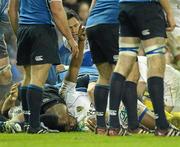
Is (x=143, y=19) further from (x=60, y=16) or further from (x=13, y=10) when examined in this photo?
(x=13, y=10)

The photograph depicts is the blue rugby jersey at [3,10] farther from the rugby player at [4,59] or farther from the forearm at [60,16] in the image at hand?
the forearm at [60,16]

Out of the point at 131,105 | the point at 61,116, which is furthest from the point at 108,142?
the point at 61,116

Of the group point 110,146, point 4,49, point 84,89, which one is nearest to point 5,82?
point 4,49

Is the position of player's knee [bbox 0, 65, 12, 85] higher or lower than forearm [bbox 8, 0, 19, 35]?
lower

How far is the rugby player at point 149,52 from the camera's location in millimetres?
7707

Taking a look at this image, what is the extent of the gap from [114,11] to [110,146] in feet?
8.38

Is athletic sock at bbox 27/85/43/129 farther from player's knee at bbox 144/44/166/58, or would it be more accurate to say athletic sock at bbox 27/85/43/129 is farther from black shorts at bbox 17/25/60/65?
player's knee at bbox 144/44/166/58

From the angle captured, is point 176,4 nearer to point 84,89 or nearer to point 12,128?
point 84,89

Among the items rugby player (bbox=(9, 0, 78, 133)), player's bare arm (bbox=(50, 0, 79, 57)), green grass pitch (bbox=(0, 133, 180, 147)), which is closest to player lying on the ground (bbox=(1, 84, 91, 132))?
rugby player (bbox=(9, 0, 78, 133))

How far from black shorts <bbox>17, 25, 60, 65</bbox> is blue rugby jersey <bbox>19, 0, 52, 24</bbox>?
6cm

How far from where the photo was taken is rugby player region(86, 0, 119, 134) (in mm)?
8719

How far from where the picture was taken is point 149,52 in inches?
307

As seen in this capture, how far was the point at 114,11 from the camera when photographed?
8.74 metres

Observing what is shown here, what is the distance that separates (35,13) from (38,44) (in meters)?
0.40
